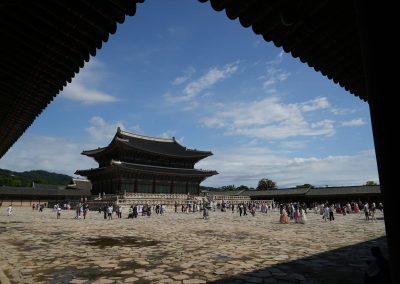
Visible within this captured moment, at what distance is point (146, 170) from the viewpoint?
47906mm

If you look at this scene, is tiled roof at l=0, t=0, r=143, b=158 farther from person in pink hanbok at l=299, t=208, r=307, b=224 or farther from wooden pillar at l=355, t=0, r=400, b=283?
person in pink hanbok at l=299, t=208, r=307, b=224

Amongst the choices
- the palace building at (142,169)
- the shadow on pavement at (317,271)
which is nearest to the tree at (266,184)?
the palace building at (142,169)

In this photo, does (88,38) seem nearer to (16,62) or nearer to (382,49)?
(16,62)

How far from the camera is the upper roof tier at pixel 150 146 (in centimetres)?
5072

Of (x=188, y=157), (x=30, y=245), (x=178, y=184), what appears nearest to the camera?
(x=30, y=245)

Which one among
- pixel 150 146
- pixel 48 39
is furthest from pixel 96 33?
pixel 150 146

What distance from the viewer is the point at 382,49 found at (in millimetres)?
2273

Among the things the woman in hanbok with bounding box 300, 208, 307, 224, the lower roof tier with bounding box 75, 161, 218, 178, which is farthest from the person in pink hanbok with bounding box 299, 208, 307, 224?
the lower roof tier with bounding box 75, 161, 218, 178

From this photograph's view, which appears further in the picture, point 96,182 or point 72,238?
point 96,182

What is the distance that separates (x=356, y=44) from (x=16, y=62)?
5.29 meters

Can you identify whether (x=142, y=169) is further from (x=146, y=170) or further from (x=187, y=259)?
Result: (x=187, y=259)

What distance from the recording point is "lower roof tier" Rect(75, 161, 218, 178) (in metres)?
45.7

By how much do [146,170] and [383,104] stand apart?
153 ft

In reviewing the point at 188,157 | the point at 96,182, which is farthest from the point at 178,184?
the point at 96,182
